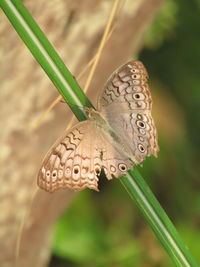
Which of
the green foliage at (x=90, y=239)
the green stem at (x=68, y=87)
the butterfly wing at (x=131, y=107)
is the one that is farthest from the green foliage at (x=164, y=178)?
the green stem at (x=68, y=87)

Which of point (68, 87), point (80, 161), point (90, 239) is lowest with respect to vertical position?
point (90, 239)

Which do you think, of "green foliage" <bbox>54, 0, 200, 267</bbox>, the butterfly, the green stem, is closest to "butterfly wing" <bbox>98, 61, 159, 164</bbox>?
the butterfly

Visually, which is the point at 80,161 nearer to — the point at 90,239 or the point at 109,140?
the point at 109,140

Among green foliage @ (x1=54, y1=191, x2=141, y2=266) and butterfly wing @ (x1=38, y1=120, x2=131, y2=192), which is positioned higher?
butterfly wing @ (x1=38, y1=120, x2=131, y2=192)

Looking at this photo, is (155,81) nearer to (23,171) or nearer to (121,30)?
(121,30)

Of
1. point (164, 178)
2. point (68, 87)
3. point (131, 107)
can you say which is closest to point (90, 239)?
point (164, 178)

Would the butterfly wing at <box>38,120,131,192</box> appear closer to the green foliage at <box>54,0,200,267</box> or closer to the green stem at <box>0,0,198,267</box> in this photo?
the green stem at <box>0,0,198,267</box>

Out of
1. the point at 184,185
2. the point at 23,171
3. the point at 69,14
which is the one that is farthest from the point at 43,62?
the point at 184,185
